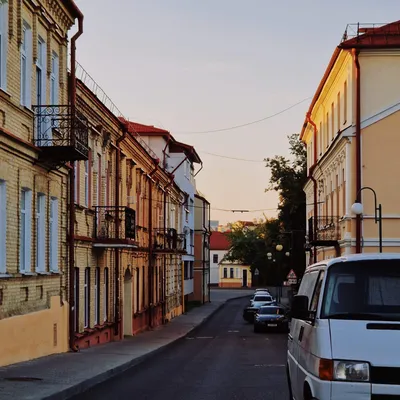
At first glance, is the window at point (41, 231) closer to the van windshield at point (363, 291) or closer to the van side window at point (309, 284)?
the van side window at point (309, 284)

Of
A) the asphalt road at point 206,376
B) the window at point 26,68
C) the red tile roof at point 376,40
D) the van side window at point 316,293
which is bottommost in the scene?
the asphalt road at point 206,376

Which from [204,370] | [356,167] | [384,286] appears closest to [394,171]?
[356,167]

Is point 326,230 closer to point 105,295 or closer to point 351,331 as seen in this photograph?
point 105,295

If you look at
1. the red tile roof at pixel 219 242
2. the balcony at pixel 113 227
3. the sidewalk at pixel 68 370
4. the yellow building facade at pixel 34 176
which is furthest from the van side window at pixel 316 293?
the red tile roof at pixel 219 242

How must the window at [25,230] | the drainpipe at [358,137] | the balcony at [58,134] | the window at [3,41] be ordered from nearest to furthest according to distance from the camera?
the window at [3,41]
the window at [25,230]
the balcony at [58,134]
the drainpipe at [358,137]

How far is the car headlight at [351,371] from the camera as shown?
6996mm

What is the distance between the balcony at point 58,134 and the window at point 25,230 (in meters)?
1.08

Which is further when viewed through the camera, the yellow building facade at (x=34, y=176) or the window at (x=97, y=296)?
the window at (x=97, y=296)

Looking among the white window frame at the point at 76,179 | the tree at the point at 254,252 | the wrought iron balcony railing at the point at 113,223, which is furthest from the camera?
the tree at the point at 254,252

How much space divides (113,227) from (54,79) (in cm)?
836

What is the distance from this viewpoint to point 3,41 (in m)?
16.4

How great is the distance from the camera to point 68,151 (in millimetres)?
18734

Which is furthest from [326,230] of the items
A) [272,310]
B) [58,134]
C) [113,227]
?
[58,134]

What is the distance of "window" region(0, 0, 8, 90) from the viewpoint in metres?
16.2
